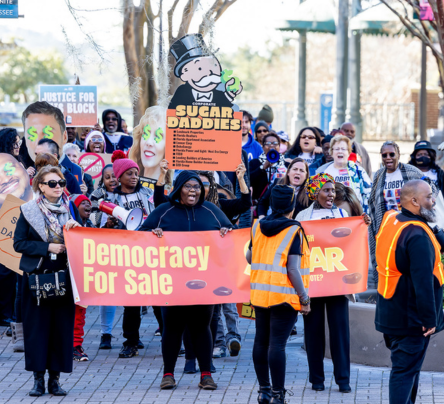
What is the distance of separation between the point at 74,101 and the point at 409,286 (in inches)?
307

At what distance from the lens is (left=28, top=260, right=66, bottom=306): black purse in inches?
247

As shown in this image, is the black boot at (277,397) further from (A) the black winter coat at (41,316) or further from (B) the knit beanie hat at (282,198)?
(A) the black winter coat at (41,316)

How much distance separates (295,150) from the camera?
10336mm

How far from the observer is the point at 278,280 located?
5.92 m

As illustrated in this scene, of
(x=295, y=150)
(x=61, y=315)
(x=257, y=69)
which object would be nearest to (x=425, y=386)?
(x=61, y=315)

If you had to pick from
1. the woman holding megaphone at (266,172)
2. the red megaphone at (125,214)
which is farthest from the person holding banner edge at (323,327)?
the woman holding megaphone at (266,172)

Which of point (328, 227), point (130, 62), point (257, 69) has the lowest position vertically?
point (328, 227)

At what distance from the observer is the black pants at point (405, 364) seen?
5.38 meters

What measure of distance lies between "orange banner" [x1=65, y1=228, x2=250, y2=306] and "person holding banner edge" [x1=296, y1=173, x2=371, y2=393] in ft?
2.19

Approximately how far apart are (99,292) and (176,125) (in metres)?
1.82

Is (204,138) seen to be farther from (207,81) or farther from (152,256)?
(152,256)

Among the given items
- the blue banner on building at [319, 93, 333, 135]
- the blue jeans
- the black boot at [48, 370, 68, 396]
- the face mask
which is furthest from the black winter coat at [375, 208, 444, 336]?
the blue banner on building at [319, 93, 333, 135]

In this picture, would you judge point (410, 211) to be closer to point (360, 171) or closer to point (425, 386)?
point (425, 386)

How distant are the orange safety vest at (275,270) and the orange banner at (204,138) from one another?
1705 millimetres
